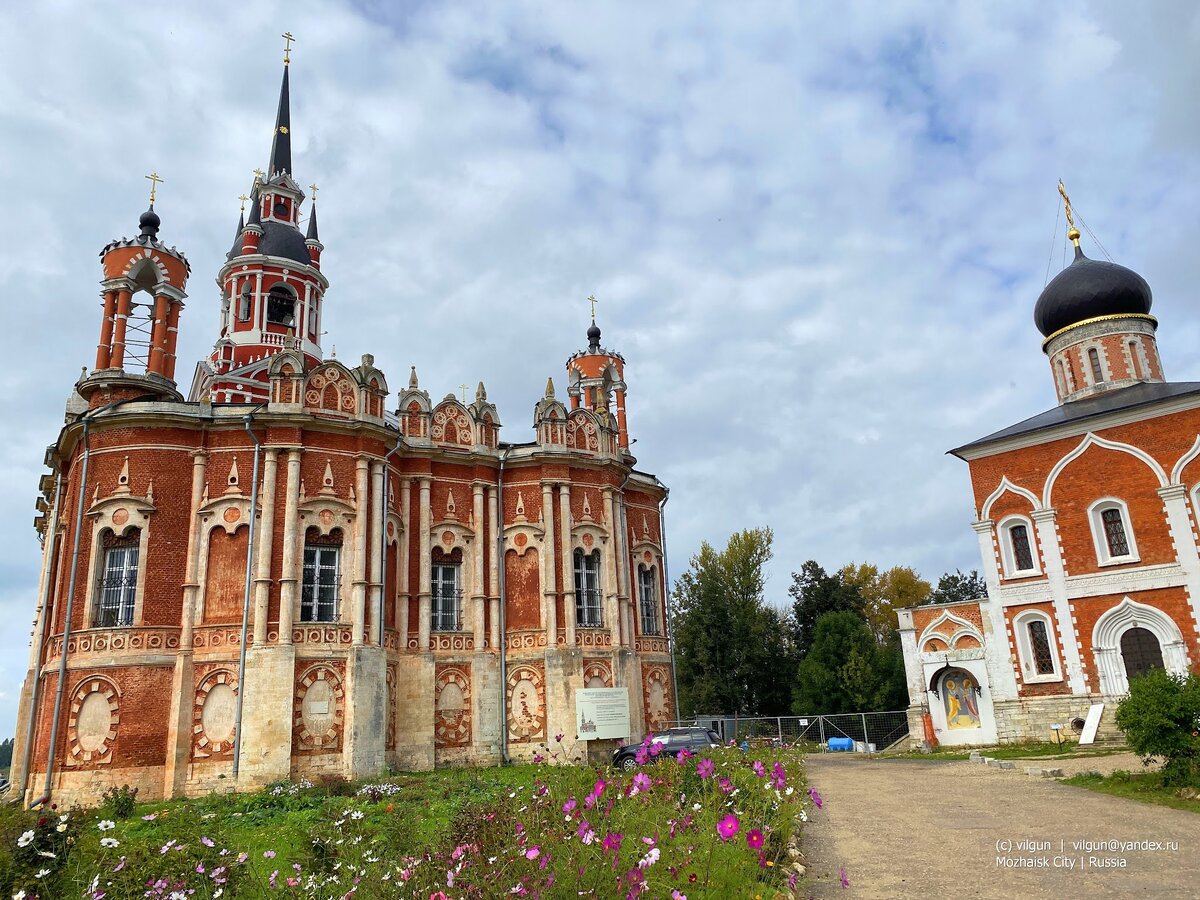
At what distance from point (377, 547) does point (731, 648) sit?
24.9 meters

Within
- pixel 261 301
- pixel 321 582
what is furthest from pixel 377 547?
pixel 261 301

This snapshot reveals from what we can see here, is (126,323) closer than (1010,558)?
Yes

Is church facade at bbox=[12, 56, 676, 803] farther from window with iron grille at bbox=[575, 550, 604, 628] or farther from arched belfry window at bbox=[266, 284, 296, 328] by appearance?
arched belfry window at bbox=[266, 284, 296, 328]

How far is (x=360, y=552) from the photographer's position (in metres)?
Result: 21.2

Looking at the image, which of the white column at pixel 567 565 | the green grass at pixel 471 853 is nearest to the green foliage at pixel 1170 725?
the green grass at pixel 471 853

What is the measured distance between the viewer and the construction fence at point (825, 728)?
31339 millimetres

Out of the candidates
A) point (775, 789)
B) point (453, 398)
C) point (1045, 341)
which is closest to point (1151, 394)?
point (1045, 341)

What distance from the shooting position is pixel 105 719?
18844 mm

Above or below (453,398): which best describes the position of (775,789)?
below

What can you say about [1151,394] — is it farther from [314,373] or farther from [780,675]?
[314,373]

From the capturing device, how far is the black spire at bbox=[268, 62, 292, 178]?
36.3 meters

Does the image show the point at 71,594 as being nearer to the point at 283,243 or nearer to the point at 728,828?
the point at 283,243

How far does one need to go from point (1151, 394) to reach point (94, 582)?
103 ft

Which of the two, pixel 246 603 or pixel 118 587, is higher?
pixel 118 587
